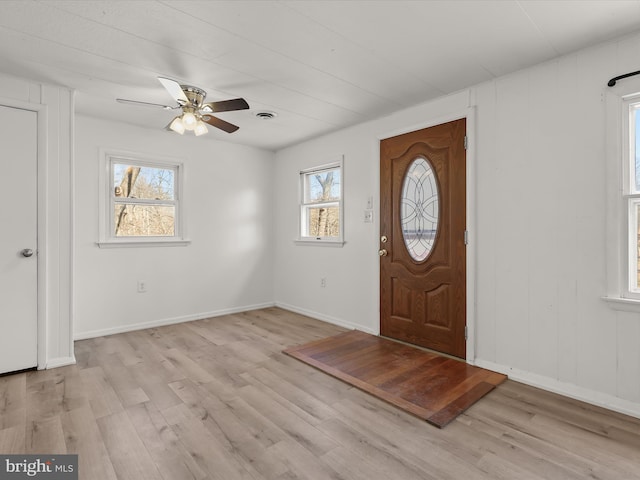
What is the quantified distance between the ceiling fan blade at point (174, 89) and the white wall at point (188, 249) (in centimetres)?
168

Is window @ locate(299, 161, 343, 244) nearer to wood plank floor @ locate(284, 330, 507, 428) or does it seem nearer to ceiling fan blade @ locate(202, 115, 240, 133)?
wood plank floor @ locate(284, 330, 507, 428)

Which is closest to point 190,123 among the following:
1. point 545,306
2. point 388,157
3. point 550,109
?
point 388,157

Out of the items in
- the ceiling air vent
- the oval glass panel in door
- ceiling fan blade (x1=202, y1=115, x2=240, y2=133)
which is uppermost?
the ceiling air vent

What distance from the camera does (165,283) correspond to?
4.32 metres

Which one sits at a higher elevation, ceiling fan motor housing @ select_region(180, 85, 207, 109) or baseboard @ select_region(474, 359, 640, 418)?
ceiling fan motor housing @ select_region(180, 85, 207, 109)

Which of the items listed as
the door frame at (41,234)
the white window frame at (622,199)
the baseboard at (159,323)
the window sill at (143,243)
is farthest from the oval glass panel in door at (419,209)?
the door frame at (41,234)

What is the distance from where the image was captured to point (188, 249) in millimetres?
4484

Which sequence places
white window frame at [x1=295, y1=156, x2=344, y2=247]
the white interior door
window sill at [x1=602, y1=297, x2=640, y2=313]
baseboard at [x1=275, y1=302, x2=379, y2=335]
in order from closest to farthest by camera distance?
window sill at [x1=602, y1=297, x2=640, y2=313] < the white interior door < baseboard at [x1=275, y1=302, x2=379, y2=335] < white window frame at [x1=295, y1=156, x2=344, y2=247]

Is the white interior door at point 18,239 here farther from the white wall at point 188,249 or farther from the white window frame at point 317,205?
the white window frame at point 317,205

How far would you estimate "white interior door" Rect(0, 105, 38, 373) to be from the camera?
109 inches

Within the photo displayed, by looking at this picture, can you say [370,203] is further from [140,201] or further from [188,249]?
[140,201]

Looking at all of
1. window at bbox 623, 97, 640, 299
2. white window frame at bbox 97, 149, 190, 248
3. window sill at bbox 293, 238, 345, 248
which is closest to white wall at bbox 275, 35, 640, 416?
window at bbox 623, 97, 640, 299

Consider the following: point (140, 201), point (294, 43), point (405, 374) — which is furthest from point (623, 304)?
point (140, 201)

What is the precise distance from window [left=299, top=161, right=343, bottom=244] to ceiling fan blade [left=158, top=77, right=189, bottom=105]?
6.70 ft
